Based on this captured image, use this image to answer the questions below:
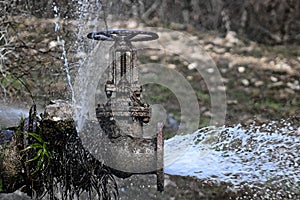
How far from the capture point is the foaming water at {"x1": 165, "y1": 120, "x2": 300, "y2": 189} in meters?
3.10

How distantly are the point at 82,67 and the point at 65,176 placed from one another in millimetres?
2848

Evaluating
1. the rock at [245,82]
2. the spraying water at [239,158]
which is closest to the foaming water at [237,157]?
the spraying water at [239,158]

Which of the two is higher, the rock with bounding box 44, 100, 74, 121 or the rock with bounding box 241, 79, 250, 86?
the rock with bounding box 44, 100, 74, 121

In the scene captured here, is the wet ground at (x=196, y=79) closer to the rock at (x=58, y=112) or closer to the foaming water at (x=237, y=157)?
the foaming water at (x=237, y=157)

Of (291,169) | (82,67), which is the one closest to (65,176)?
(291,169)

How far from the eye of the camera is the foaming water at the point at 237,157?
3.10m

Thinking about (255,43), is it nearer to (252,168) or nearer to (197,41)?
(197,41)

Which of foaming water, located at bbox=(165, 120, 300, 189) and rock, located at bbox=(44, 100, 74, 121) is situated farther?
foaming water, located at bbox=(165, 120, 300, 189)

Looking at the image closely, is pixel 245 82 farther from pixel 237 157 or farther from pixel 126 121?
pixel 126 121

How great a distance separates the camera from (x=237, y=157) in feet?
12.2

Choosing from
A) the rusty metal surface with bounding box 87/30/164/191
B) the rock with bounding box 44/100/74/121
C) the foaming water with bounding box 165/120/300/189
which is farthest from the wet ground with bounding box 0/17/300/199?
the rock with bounding box 44/100/74/121

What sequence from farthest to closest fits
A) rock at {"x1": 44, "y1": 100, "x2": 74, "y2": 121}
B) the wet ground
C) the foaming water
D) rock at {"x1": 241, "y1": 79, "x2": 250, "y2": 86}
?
rock at {"x1": 241, "y1": 79, "x2": 250, "y2": 86}, the wet ground, the foaming water, rock at {"x1": 44, "y1": 100, "x2": 74, "y2": 121}

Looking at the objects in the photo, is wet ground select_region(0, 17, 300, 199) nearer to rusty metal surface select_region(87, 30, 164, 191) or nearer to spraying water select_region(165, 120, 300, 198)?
spraying water select_region(165, 120, 300, 198)

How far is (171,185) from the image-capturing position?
376 cm
